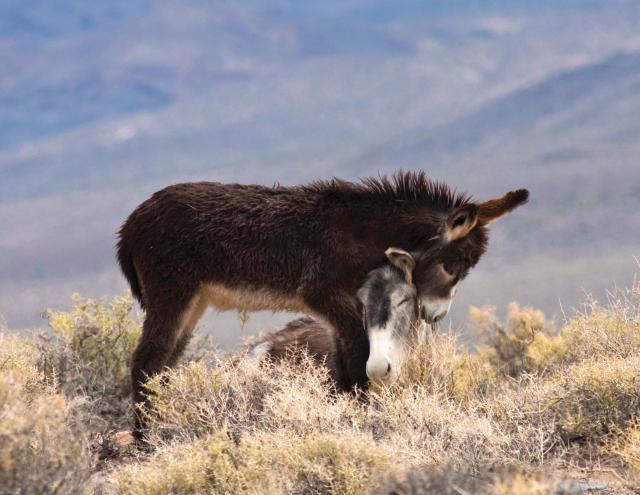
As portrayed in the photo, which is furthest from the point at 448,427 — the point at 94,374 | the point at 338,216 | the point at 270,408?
the point at 94,374

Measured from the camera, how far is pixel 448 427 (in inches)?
259

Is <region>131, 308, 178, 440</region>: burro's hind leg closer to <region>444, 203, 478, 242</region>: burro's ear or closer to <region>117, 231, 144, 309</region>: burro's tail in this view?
<region>117, 231, 144, 309</region>: burro's tail

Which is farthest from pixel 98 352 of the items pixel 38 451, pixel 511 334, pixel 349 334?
pixel 511 334

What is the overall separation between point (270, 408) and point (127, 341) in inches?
164

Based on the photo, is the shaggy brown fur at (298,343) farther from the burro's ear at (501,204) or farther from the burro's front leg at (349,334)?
the burro's ear at (501,204)

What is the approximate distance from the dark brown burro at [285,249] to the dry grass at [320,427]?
62cm

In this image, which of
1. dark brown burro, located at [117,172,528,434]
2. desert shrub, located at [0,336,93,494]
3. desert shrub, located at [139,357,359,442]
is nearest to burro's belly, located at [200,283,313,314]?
dark brown burro, located at [117,172,528,434]

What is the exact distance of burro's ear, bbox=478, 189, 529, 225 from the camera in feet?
28.2

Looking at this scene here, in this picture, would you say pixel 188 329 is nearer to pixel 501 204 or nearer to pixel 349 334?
pixel 349 334

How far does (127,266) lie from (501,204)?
402 centimetres

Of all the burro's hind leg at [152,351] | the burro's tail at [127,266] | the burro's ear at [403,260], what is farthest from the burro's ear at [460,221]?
the burro's tail at [127,266]

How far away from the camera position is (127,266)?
8.70 metres

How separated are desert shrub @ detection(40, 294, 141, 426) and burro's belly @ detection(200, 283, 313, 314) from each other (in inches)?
79.3

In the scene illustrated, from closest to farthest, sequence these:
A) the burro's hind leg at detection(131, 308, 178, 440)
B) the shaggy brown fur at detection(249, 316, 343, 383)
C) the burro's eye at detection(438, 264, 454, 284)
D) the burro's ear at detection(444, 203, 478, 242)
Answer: the burro's hind leg at detection(131, 308, 178, 440) < the burro's ear at detection(444, 203, 478, 242) < the burro's eye at detection(438, 264, 454, 284) < the shaggy brown fur at detection(249, 316, 343, 383)
